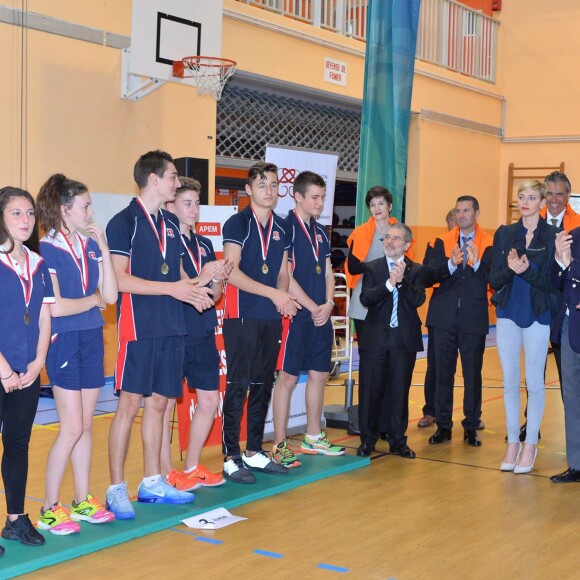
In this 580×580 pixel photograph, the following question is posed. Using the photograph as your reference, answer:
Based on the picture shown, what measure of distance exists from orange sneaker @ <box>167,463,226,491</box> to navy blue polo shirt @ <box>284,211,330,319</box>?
102 centimetres

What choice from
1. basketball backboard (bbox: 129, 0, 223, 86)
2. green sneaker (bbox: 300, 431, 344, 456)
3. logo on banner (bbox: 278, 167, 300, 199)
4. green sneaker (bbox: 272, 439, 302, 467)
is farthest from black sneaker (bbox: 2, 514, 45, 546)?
basketball backboard (bbox: 129, 0, 223, 86)

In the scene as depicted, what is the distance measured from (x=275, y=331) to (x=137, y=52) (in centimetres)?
348

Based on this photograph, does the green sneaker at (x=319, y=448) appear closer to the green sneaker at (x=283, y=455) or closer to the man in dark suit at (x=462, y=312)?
the green sneaker at (x=283, y=455)

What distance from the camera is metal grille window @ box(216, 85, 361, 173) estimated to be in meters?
9.42

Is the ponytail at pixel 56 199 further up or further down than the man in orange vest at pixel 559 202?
further down

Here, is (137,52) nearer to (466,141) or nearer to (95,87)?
(95,87)

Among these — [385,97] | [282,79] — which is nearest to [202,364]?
[385,97]

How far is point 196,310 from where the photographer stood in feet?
13.9

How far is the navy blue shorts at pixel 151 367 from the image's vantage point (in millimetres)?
3887

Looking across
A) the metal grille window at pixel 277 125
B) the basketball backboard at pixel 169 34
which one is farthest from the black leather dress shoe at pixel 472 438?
the metal grille window at pixel 277 125

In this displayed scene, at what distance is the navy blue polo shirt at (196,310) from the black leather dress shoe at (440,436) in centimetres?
206

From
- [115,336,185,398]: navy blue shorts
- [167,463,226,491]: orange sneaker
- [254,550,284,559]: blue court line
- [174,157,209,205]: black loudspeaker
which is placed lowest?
[254,550,284,559]: blue court line

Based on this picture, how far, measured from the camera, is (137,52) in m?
7.11

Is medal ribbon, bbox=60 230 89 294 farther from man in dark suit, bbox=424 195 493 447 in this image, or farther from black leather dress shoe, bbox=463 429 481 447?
black leather dress shoe, bbox=463 429 481 447
